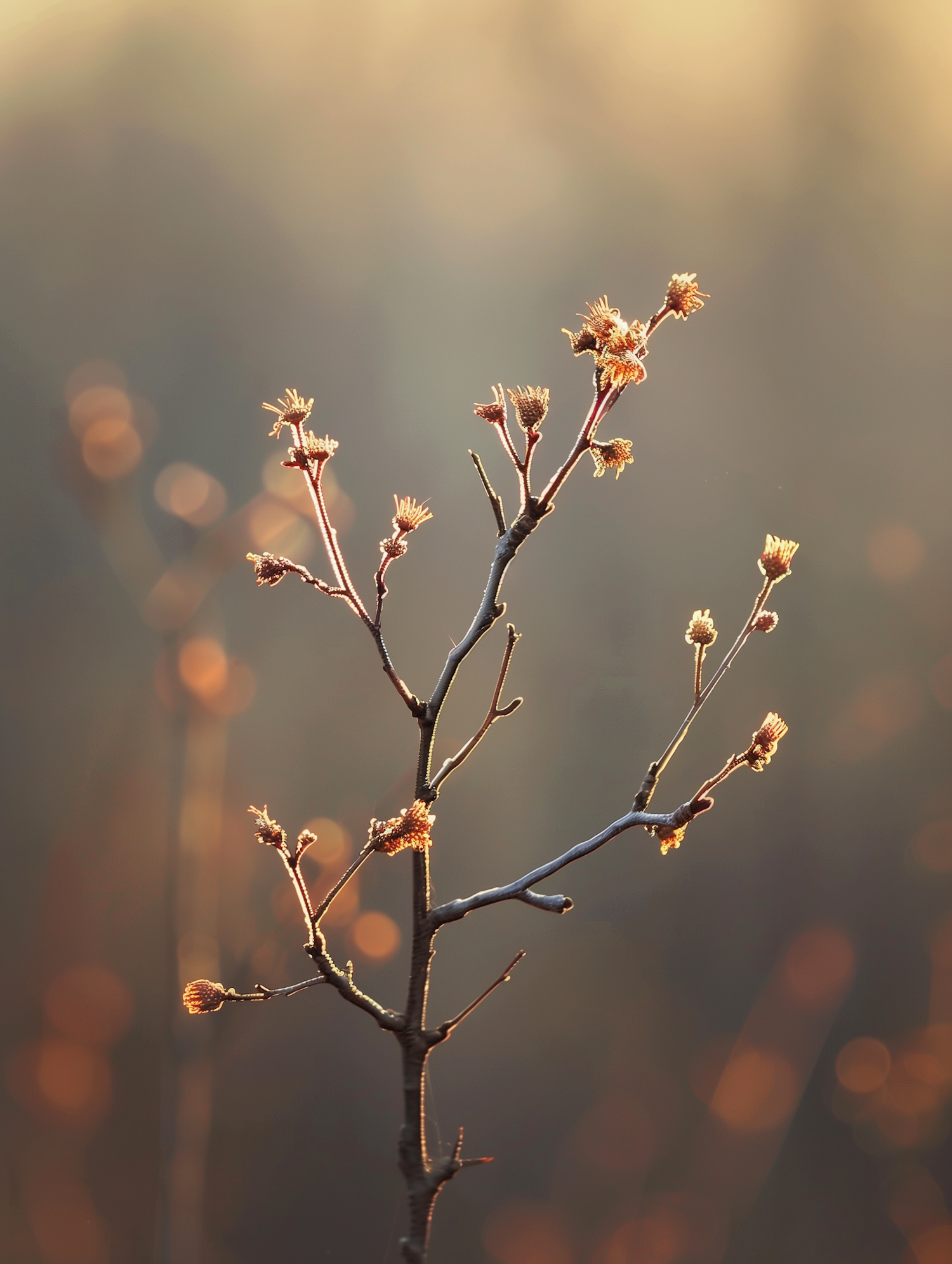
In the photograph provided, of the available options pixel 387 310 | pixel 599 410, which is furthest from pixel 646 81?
pixel 599 410

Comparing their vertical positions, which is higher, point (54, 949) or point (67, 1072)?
point (54, 949)

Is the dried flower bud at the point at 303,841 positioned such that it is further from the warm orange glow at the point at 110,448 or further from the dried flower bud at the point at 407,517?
the warm orange glow at the point at 110,448

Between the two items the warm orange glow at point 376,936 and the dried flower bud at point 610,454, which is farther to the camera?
the warm orange glow at point 376,936

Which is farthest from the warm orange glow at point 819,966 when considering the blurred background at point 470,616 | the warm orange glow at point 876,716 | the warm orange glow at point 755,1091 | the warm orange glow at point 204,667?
the warm orange glow at point 204,667

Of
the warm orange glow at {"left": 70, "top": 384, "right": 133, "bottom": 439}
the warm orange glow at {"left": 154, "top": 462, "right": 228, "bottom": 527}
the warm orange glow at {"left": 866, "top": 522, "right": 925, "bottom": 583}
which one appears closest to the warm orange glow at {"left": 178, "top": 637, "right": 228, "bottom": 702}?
the warm orange glow at {"left": 154, "top": 462, "right": 228, "bottom": 527}

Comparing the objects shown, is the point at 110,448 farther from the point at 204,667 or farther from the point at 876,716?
the point at 876,716

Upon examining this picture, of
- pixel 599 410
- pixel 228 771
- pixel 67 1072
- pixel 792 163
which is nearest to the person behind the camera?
pixel 599 410

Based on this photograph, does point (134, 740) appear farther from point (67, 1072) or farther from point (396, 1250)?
point (396, 1250)
